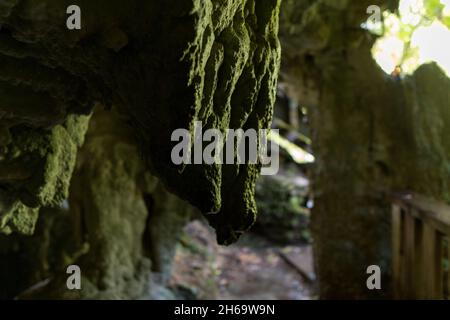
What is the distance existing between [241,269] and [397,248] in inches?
195

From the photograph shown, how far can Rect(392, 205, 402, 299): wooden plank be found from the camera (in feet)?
16.5

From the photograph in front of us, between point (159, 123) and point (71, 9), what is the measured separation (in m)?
0.65

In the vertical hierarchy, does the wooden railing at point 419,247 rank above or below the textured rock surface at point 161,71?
below

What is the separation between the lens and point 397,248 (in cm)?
512

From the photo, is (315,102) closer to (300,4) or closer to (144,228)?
(300,4)

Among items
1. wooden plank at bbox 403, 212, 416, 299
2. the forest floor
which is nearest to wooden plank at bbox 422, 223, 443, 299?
wooden plank at bbox 403, 212, 416, 299

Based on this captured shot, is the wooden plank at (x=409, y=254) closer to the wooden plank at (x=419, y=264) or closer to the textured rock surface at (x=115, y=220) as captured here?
the wooden plank at (x=419, y=264)

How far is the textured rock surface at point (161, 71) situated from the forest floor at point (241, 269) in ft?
13.9

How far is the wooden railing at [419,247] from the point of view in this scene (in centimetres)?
394

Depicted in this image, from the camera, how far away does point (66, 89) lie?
8.83 feet

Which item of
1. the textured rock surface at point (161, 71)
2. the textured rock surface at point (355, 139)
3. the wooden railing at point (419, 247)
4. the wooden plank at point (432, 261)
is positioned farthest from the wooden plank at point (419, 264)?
the textured rock surface at point (161, 71)

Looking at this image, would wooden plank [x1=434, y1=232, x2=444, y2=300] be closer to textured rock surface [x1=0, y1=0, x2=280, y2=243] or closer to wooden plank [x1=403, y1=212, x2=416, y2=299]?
wooden plank [x1=403, y1=212, x2=416, y2=299]

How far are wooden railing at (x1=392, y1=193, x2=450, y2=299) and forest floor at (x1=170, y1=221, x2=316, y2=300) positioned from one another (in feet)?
8.88

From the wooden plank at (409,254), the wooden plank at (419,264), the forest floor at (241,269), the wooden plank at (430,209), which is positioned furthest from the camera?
the forest floor at (241,269)
